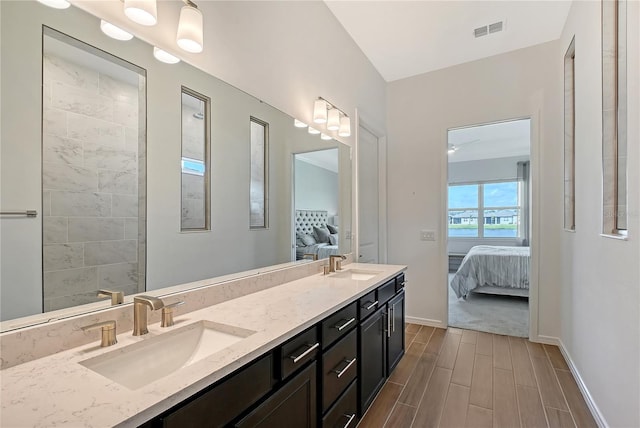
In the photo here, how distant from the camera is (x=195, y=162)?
1458mm

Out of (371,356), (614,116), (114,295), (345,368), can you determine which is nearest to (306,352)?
(345,368)

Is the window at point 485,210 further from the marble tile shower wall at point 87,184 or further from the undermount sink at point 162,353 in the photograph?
the marble tile shower wall at point 87,184

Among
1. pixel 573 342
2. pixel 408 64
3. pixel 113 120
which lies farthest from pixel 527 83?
pixel 113 120

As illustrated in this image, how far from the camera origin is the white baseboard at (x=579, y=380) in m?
1.84

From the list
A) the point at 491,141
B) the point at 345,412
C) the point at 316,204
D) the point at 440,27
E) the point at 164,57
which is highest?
the point at 440,27

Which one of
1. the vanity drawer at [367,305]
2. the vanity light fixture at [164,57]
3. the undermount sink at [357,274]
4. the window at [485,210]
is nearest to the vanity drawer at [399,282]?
the undermount sink at [357,274]

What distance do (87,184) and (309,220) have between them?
1.50m

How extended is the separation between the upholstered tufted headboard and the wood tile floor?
1276 mm

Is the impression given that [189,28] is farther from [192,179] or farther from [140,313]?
[140,313]

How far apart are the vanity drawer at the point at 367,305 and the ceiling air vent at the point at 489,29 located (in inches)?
105

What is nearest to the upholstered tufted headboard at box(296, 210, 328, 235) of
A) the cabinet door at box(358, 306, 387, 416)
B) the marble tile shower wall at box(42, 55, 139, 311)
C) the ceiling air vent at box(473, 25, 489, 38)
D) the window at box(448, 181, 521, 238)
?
the cabinet door at box(358, 306, 387, 416)

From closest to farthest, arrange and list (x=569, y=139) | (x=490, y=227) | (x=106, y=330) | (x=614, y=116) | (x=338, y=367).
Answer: (x=106, y=330) → (x=338, y=367) → (x=614, y=116) → (x=569, y=139) → (x=490, y=227)

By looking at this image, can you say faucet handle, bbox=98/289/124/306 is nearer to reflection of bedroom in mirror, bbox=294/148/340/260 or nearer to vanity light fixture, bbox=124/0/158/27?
vanity light fixture, bbox=124/0/158/27

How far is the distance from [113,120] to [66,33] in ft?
0.95
